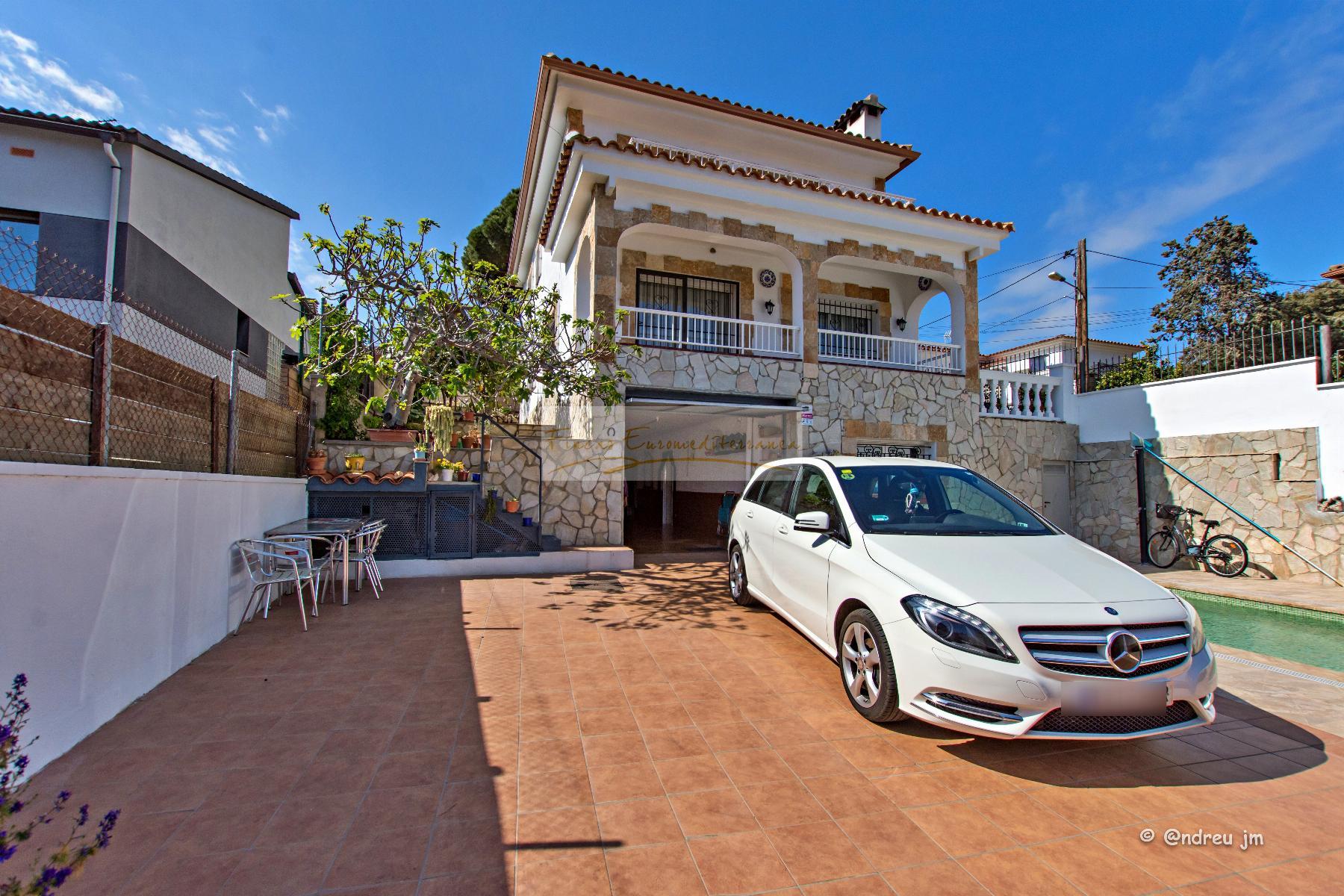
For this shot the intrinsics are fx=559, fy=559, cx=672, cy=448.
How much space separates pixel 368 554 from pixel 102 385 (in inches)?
128

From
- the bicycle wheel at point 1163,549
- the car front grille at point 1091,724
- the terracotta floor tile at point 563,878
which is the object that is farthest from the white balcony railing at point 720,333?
the terracotta floor tile at point 563,878

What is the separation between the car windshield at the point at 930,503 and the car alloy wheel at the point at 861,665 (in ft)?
2.24

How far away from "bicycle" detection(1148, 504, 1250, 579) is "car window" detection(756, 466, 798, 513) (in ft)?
29.3

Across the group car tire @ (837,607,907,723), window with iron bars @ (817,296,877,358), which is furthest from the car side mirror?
window with iron bars @ (817,296,877,358)

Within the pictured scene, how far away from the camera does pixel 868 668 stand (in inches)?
129

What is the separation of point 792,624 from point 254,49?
10426 mm

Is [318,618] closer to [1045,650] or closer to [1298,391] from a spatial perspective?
[1045,650]

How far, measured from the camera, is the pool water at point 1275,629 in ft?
17.9

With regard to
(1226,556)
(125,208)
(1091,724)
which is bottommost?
(1226,556)

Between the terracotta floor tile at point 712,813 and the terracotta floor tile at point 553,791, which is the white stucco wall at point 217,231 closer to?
the terracotta floor tile at point 553,791

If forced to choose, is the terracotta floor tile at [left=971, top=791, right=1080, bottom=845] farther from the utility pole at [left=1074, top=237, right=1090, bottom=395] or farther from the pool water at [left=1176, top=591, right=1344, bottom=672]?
the utility pole at [left=1074, top=237, right=1090, bottom=395]

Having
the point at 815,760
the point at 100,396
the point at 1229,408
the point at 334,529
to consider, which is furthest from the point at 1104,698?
the point at 1229,408

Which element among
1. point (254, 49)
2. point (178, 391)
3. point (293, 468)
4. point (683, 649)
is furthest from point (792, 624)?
point (254, 49)

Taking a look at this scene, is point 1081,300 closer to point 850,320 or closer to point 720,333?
point 850,320
